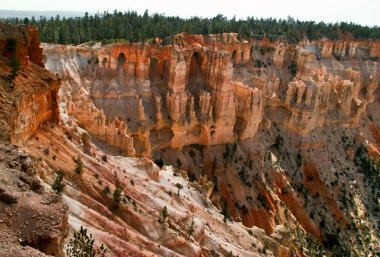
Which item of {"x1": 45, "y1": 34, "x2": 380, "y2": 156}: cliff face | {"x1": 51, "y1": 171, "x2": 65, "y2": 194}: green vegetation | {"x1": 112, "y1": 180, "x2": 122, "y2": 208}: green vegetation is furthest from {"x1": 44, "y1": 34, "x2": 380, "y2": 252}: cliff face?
{"x1": 51, "y1": 171, "x2": 65, "y2": 194}: green vegetation

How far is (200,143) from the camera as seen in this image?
52.2m

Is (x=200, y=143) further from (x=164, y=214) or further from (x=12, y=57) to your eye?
(x=12, y=57)

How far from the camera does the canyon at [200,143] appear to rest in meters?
22.7

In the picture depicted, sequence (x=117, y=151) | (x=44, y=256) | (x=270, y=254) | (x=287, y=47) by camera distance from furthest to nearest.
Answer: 1. (x=287, y=47)
2. (x=117, y=151)
3. (x=270, y=254)
4. (x=44, y=256)

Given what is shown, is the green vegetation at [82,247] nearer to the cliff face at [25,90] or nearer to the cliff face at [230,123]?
the cliff face at [25,90]

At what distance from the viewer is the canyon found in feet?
74.5

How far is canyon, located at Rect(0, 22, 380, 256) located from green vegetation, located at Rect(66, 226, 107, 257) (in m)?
0.51

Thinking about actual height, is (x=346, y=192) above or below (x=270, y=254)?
below

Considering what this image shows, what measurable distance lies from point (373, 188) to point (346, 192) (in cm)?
631

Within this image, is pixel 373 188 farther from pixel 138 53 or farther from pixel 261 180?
pixel 138 53

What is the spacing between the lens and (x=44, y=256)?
9742mm

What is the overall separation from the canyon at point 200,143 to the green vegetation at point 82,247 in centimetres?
51

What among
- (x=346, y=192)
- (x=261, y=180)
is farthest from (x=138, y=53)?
(x=346, y=192)

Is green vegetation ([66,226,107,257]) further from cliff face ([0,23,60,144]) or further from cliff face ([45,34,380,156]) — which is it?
cliff face ([45,34,380,156])
